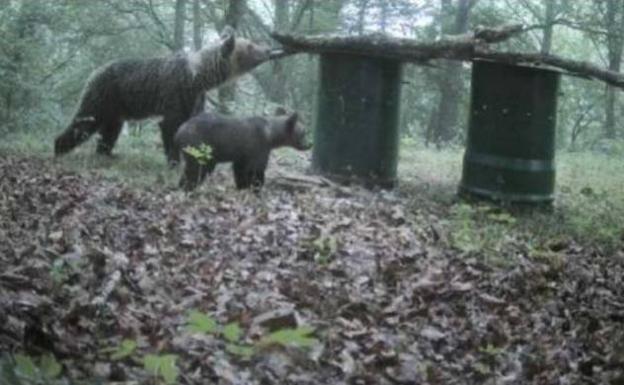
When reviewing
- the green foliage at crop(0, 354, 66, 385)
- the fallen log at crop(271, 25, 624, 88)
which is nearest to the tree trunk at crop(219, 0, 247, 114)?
the fallen log at crop(271, 25, 624, 88)

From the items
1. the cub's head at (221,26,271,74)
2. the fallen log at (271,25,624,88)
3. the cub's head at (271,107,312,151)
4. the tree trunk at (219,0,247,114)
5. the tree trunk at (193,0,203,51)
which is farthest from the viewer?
the tree trunk at (193,0,203,51)

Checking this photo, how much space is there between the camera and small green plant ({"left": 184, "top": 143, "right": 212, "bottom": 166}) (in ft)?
31.7

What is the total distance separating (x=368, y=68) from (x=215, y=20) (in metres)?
8.27

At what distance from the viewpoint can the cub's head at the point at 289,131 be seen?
1153 cm

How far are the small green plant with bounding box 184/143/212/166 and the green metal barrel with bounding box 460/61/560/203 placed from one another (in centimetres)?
371

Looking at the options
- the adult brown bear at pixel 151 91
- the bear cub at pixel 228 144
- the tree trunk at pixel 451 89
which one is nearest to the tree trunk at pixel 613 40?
the tree trunk at pixel 451 89

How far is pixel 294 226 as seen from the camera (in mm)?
8141

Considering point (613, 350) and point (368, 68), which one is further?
point (368, 68)

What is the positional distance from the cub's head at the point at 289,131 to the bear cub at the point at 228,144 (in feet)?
1.23

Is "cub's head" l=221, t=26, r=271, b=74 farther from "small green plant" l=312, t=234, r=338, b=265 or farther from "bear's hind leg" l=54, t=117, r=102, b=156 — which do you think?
"small green plant" l=312, t=234, r=338, b=265

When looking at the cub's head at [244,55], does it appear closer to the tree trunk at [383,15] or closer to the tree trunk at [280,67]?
the tree trunk at [280,67]

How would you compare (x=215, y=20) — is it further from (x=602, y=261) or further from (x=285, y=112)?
(x=602, y=261)

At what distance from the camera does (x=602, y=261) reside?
311 inches

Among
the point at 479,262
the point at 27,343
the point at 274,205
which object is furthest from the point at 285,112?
the point at 27,343
